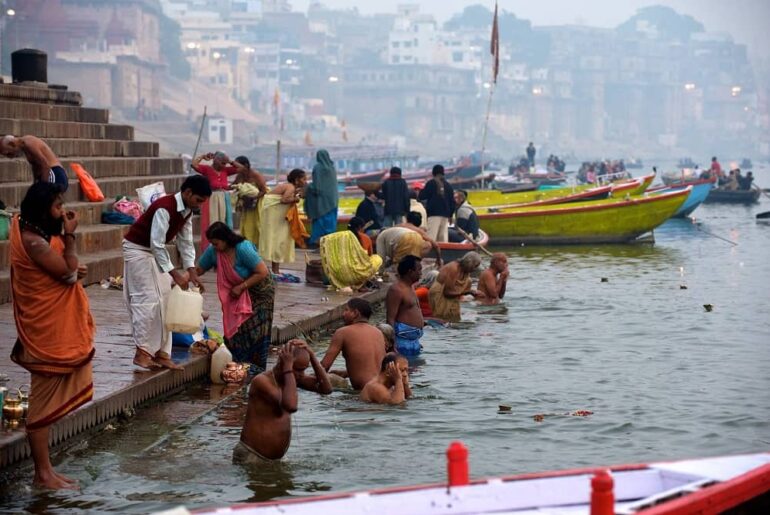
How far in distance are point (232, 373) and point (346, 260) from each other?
4.52 meters

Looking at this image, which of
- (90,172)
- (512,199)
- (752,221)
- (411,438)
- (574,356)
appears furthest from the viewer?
(752,221)

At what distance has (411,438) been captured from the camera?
812 cm

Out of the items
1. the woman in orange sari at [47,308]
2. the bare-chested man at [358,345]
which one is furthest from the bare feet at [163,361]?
the woman in orange sari at [47,308]

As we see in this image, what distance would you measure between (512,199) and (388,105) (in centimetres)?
12956

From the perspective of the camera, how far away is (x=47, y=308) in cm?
614

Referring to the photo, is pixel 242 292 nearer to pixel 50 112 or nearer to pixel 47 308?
pixel 47 308

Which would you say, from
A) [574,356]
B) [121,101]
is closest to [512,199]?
[574,356]

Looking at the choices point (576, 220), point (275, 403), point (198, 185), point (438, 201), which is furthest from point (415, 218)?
point (576, 220)

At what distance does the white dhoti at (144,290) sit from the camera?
8.17 m

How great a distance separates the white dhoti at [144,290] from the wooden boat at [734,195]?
3613 centimetres

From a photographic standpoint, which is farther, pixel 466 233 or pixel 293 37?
pixel 293 37

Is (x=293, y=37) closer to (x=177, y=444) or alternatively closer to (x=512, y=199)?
(x=512, y=199)

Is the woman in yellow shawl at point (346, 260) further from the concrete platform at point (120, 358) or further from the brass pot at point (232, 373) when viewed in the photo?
the brass pot at point (232, 373)

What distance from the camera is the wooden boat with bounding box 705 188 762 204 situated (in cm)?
4259
